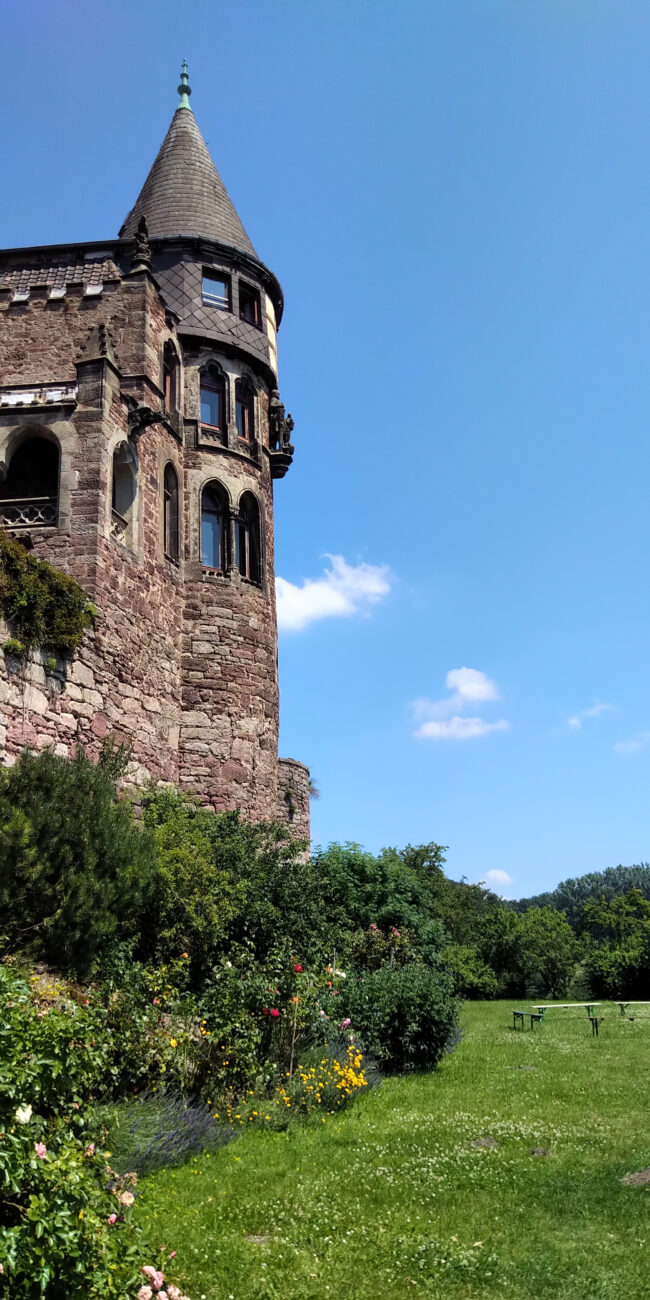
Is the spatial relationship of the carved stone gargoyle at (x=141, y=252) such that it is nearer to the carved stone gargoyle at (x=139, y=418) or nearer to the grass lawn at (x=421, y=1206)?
the carved stone gargoyle at (x=139, y=418)

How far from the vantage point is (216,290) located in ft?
72.4

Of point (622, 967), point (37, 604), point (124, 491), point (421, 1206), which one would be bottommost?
point (421, 1206)

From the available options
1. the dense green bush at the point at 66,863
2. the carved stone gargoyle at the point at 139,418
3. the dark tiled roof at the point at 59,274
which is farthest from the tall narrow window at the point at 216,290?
the dense green bush at the point at 66,863

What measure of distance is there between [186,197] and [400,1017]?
18.5 meters

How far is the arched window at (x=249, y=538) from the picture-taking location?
21516 millimetres

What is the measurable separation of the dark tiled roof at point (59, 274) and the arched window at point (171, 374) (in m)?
1.86

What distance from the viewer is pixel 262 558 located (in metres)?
21.9

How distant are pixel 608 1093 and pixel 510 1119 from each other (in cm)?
256

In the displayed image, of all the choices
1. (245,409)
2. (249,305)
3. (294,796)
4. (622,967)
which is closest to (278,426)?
(245,409)

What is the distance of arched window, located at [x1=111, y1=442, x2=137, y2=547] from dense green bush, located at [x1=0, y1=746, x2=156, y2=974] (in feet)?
20.2

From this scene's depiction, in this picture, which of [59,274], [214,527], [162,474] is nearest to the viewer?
[162,474]

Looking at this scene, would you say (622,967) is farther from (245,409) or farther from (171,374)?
(171,374)

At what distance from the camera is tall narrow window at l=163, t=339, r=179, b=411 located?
2056 centimetres

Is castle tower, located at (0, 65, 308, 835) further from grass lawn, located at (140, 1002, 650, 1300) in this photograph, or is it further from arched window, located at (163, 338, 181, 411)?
grass lawn, located at (140, 1002, 650, 1300)
